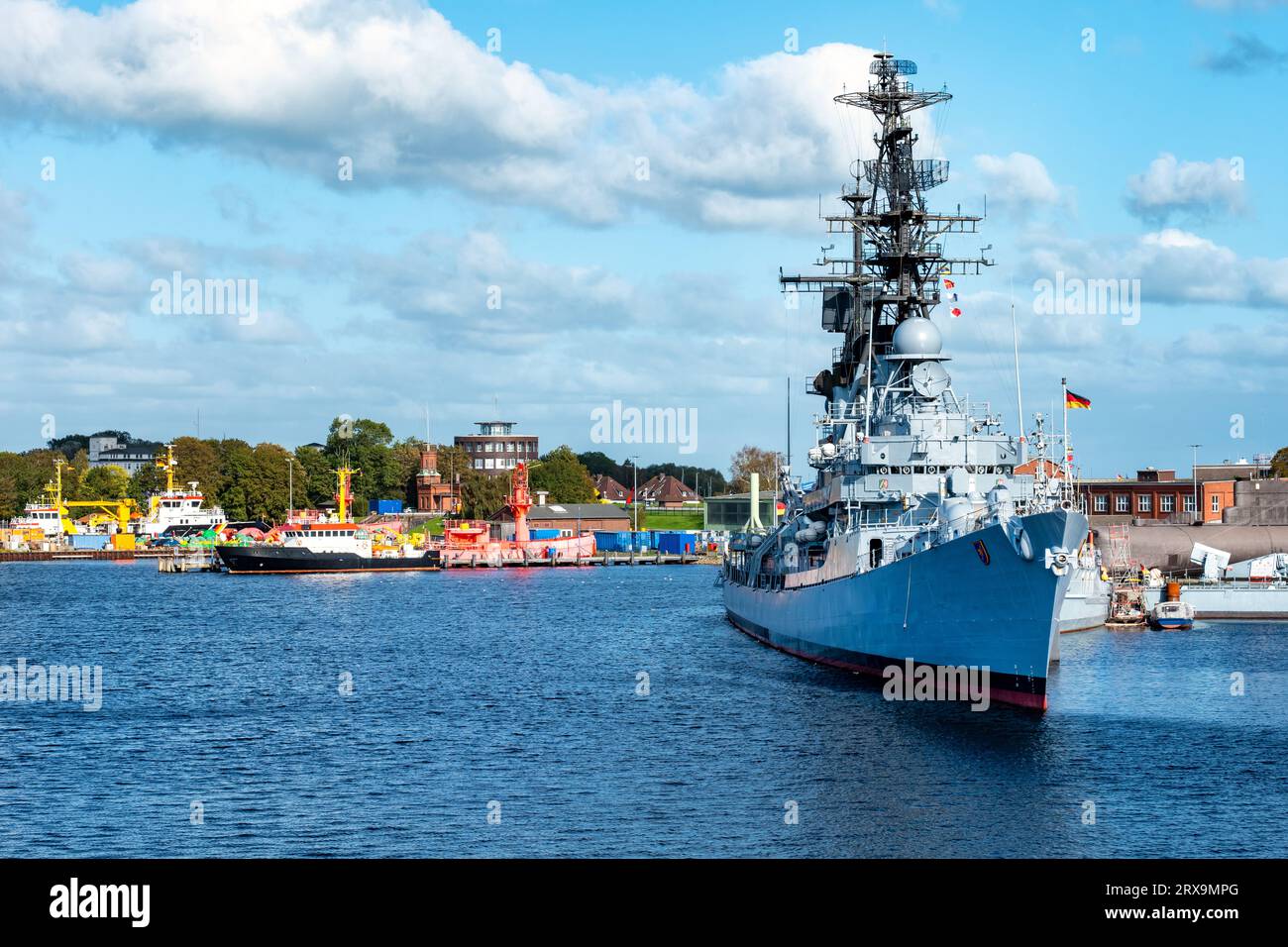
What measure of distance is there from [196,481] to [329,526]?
2775 inches

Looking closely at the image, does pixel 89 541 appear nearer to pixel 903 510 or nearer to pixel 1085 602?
pixel 1085 602

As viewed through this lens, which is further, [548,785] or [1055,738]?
[1055,738]

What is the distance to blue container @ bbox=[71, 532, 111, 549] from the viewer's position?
180 meters

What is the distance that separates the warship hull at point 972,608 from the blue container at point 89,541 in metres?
160

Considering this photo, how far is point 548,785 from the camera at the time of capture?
1051 inches

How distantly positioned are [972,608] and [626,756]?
10042 millimetres

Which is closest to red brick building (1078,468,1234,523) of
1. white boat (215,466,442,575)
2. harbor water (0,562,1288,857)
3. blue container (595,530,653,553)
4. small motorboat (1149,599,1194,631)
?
small motorboat (1149,599,1194,631)

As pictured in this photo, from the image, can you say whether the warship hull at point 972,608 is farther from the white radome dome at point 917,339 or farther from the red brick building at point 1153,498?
the red brick building at point 1153,498

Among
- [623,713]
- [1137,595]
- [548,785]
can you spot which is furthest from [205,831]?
[1137,595]

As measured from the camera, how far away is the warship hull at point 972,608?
31688 millimetres

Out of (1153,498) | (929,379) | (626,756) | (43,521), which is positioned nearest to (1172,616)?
(929,379)
